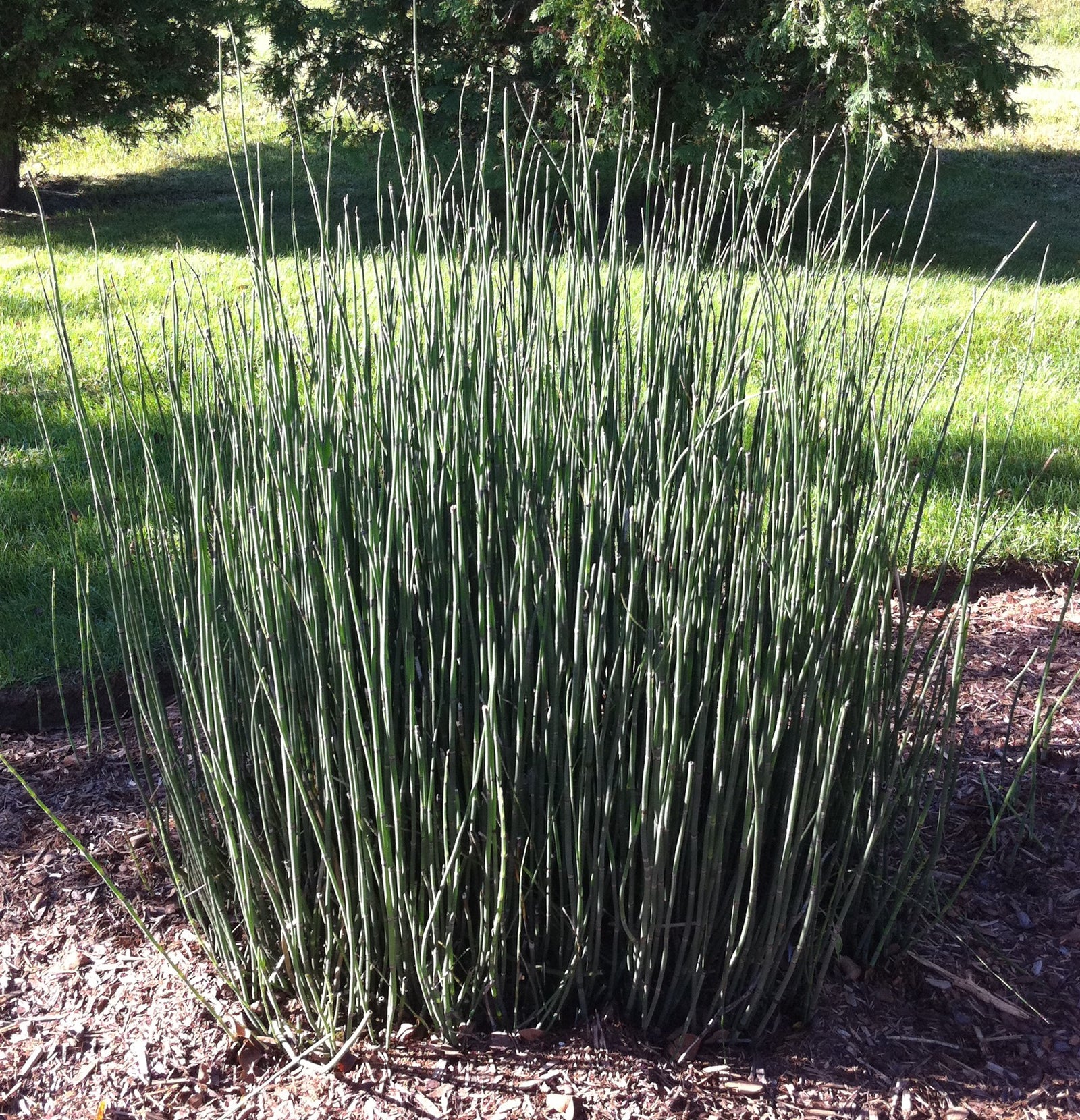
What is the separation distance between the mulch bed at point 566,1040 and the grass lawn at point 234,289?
0.59 meters

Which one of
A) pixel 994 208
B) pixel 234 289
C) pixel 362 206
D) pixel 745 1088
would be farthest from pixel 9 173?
pixel 745 1088

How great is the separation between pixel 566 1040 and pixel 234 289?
13.1 feet

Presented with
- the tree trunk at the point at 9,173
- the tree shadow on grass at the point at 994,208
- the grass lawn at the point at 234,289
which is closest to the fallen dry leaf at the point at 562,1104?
the grass lawn at the point at 234,289

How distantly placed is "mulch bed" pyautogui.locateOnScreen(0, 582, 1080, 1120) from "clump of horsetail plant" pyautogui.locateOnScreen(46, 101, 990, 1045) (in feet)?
0.21

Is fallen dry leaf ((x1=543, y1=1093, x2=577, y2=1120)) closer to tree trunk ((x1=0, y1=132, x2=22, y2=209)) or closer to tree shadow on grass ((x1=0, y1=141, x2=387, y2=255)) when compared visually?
tree shadow on grass ((x1=0, y1=141, x2=387, y2=255))

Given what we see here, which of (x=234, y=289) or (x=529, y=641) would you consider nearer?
(x=529, y=641)

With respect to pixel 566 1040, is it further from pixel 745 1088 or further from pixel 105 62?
pixel 105 62

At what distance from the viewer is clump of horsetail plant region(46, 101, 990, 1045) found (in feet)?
3.95

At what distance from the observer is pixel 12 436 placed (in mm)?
3383

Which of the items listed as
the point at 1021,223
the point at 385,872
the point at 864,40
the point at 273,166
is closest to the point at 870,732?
the point at 385,872

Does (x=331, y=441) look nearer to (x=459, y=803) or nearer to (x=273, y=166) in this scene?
(x=459, y=803)

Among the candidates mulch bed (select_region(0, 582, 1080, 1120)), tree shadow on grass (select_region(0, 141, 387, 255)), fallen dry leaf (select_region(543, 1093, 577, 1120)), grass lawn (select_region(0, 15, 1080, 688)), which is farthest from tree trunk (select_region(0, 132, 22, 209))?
fallen dry leaf (select_region(543, 1093, 577, 1120))

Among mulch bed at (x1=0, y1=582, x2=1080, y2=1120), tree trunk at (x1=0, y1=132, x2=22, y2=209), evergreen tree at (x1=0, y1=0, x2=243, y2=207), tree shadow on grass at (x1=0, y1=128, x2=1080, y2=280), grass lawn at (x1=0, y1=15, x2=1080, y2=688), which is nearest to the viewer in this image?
mulch bed at (x1=0, y1=582, x2=1080, y2=1120)

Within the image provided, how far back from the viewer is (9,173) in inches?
264
